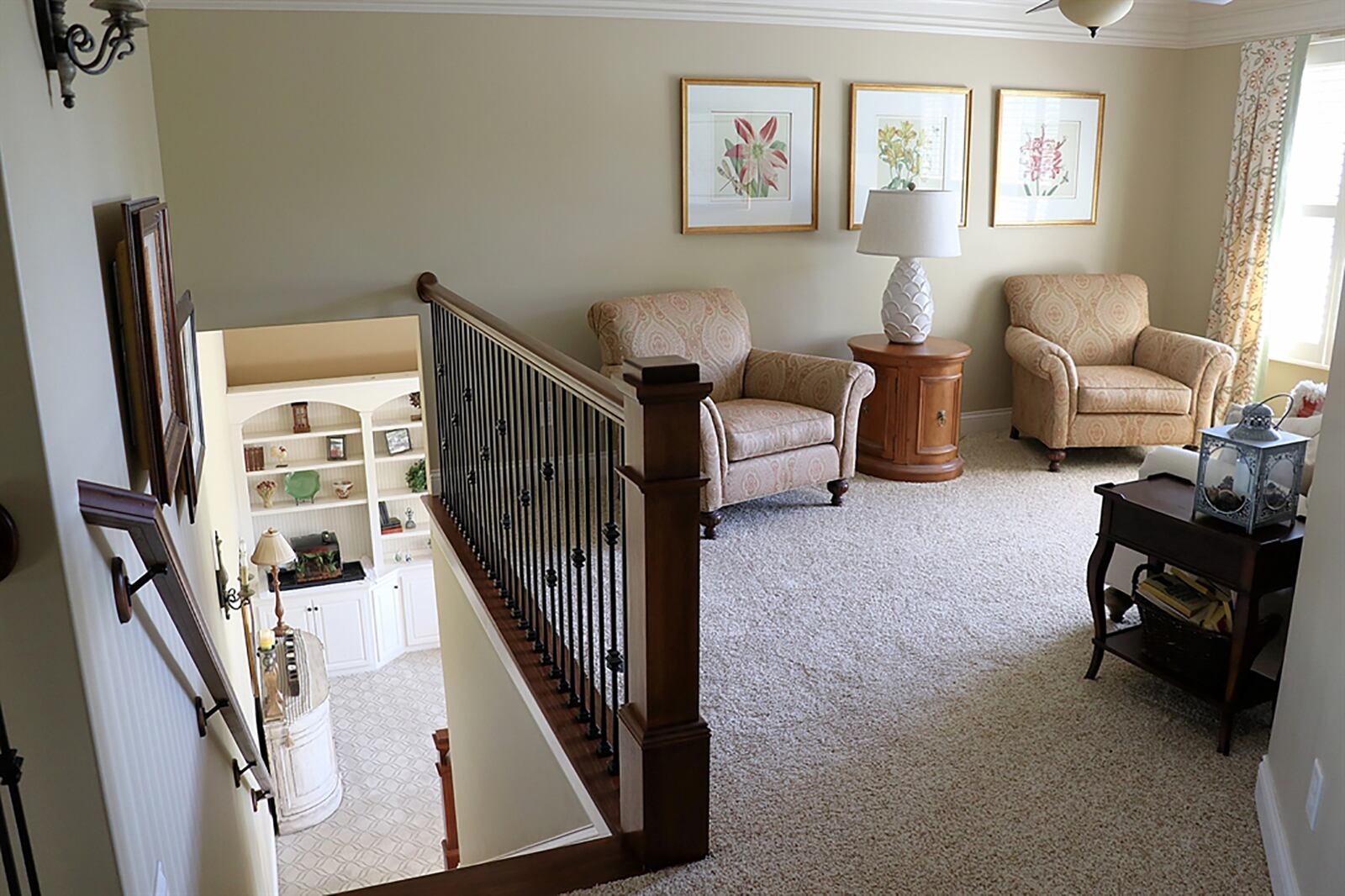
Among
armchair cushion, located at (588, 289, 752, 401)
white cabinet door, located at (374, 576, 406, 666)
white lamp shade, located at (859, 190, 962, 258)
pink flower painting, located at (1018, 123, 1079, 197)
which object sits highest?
pink flower painting, located at (1018, 123, 1079, 197)

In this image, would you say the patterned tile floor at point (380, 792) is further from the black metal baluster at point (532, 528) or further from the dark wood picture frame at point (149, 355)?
the dark wood picture frame at point (149, 355)

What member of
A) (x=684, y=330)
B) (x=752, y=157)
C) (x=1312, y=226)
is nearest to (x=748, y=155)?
(x=752, y=157)

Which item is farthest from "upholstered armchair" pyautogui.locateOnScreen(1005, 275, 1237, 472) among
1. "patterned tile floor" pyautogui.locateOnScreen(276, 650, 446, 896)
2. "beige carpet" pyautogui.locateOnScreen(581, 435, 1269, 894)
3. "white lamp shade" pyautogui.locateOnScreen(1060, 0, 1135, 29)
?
"patterned tile floor" pyautogui.locateOnScreen(276, 650, 446, 896)

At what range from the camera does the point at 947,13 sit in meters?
5.61

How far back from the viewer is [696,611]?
229 cm

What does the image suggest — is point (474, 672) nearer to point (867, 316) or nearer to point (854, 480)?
point (854, 480)

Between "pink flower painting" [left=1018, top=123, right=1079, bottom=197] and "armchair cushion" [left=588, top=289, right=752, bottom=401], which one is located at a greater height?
"pink flower painting" [left=1018, top=123, right=1079, bottom=197]

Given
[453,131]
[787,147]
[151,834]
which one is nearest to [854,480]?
[787,147]

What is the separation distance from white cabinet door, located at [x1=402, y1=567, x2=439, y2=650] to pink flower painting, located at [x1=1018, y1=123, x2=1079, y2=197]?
5906 mm

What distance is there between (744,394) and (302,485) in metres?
5.11

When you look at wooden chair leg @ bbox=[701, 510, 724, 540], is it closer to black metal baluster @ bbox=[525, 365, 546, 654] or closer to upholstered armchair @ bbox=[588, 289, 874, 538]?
upholstered armchair @ bbox=[588, 289, 874, 538]

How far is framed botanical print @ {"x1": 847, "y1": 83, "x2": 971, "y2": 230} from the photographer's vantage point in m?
5.61

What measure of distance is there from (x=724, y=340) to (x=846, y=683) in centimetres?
237

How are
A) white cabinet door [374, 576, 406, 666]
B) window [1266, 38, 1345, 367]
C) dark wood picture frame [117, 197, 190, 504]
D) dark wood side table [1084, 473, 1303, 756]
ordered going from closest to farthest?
dark wood picture frame [117, 197, 190, 504] < dark wood side table [1084, 473, 1303, 756] < window [1266, 38, 1345, 367] < white cabinet door [374, 576, 406, 666]
